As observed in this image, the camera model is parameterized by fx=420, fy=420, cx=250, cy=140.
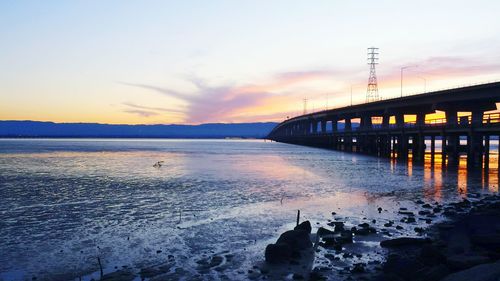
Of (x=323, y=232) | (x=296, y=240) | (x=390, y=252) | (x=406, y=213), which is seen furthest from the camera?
(x=406, y=213)

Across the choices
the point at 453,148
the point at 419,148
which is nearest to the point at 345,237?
the point at 453,148

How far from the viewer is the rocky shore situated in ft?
37.0

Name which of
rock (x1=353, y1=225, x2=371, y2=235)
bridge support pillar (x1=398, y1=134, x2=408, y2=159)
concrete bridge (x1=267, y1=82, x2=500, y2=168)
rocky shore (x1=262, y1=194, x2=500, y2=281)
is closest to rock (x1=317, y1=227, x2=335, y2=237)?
rocky shore (x1=262, y1=194, x2=500, y2=281)

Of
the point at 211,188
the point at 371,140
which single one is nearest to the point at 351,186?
the point at 211,188

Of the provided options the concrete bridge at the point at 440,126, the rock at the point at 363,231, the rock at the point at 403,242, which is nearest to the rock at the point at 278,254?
the rock at the point at 403,242

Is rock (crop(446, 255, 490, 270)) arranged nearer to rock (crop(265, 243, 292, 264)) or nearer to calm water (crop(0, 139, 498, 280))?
rock (crop(265, 243, 292, 264))

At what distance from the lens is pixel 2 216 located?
2125 cm

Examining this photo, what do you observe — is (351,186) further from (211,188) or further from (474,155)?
(474,155)

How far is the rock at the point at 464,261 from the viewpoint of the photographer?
11039 mm

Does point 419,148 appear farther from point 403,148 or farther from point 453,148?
point 453,148

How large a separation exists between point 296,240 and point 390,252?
3.29m

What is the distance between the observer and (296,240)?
15258mm

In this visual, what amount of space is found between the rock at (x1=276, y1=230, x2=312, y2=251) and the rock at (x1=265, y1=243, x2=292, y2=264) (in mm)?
712

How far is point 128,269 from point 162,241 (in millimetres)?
3443
